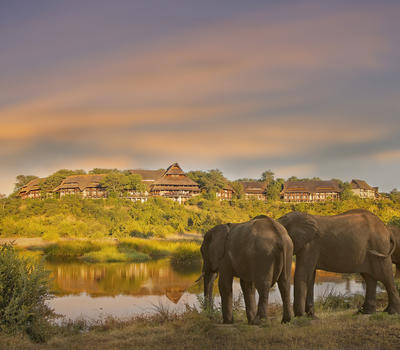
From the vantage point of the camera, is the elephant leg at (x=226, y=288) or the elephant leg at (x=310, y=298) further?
the elephant leg at (x=310, y=298)

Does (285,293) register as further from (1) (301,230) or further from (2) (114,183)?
(2) (114,183)

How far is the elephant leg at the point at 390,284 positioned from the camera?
9945 mm

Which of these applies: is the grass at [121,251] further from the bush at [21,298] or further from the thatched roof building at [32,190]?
the thatched roof building at [32,190]

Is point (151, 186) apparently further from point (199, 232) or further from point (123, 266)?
point (123, 266)

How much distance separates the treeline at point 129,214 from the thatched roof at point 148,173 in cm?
1706

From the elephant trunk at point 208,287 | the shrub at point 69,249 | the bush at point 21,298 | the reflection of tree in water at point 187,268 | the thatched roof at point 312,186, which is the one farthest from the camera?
the thatched roof at point 312,186

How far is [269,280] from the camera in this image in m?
8.63

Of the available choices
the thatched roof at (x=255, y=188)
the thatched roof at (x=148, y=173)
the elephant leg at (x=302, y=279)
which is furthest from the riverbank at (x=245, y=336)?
the thatched roof at (x=255, y=188)

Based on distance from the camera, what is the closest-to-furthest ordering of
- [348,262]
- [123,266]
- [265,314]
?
[265,314], [348,262], [123,266]

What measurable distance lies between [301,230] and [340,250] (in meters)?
0.97

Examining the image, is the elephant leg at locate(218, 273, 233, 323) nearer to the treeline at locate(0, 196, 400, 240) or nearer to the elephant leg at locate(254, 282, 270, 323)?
the elephant leg at locate(254, 282, 270, 323)

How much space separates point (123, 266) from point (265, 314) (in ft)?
67.9

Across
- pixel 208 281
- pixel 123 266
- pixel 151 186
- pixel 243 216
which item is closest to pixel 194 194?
pixel 151 186

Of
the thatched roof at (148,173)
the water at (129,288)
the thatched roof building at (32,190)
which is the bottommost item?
the water at (129,288)
